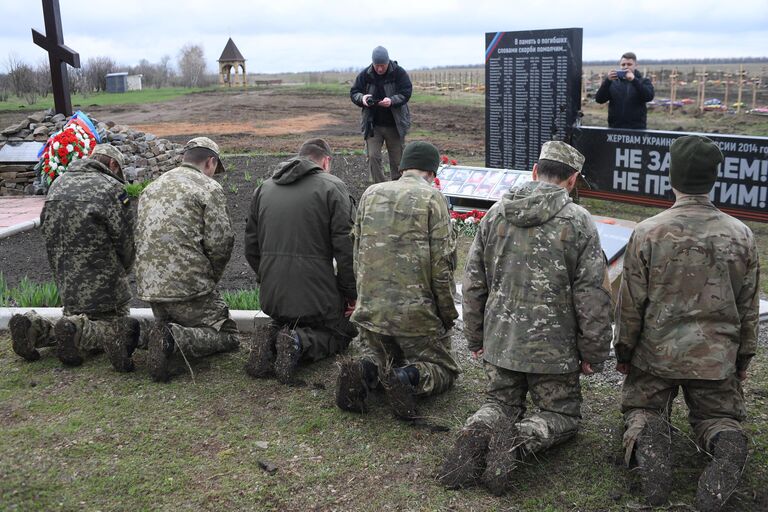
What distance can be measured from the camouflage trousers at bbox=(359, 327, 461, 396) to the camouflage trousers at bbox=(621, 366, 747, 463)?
3.66 feet

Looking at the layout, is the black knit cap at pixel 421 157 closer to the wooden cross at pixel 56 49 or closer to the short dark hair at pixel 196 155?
the short dark hair at pixel 196 155

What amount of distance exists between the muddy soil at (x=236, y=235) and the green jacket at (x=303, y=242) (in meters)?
1.97

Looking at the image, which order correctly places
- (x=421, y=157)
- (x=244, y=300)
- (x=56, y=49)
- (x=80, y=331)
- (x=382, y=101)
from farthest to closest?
(x=56, y=49), (x=382, y=101), (x=244, y=300), (x=80, y=331), (x=421, y=157)

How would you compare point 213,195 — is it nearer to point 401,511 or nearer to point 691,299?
point 401,511

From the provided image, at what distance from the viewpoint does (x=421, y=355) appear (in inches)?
174

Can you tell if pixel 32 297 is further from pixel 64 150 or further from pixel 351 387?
pixel 64 150

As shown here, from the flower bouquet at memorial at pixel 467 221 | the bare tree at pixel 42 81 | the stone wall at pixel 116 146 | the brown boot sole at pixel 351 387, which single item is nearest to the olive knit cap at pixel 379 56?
the flower bouquet at memorial at pixel 467 221

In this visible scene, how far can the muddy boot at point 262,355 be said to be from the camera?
475cm

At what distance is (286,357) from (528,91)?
6773mm

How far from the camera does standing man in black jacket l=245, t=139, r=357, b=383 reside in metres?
4.77

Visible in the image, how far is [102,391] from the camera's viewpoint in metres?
4.68

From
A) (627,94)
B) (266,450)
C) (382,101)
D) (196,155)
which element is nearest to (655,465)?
(266,450)

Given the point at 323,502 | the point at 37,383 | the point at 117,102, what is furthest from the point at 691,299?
the point at 117,102

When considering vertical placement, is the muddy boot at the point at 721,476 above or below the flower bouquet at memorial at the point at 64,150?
below
